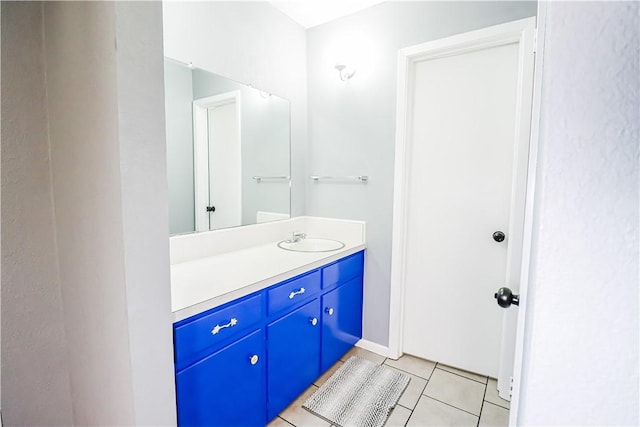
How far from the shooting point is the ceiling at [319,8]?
202cm

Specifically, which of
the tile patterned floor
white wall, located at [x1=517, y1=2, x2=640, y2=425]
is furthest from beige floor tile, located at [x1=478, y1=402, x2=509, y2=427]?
white wall, located at [x1=517, y1=2, x2=640, y2=425]

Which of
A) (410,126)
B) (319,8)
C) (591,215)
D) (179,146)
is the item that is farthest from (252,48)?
(591,215)

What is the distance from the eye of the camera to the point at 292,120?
2.31 meters

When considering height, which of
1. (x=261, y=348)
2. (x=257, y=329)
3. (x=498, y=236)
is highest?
(x=498, y=236)

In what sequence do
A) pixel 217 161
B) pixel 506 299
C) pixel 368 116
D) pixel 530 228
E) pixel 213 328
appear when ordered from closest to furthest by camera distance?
1. pixel 530 228
2. pixel 506 299
3. pixel 213 328
4. pixel 217 161
5. pixel 368 116

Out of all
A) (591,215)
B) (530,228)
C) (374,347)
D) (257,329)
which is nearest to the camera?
(591,215)

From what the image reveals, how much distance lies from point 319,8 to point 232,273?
1.90m

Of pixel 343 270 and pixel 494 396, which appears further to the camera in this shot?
pixel 343 270

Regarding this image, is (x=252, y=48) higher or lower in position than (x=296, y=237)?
higher

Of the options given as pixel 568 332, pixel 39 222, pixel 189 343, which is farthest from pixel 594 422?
pixel 39 222

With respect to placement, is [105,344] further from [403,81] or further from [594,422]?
[403,81]

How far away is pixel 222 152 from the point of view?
75.0 inches

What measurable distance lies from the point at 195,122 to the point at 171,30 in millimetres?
461

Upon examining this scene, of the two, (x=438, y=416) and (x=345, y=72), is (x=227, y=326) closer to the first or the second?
(x=438, y=416)
